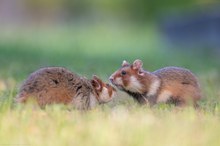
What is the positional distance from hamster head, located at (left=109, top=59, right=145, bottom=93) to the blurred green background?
7.31 feet

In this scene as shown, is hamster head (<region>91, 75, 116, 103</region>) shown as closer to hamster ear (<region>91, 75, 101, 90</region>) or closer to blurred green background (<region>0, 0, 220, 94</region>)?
hamster ear (<region>91, 75, 101, 90</region>)

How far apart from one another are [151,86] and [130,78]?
0.26 meters

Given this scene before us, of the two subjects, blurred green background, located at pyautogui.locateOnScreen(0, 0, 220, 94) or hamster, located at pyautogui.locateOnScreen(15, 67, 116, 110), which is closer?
hamster, located at pyautogui.locateOnScreen(15, 67, 116, 110)

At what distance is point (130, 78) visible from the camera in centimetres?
1003

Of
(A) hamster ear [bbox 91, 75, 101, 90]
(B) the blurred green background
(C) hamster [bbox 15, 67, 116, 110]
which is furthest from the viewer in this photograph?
(B) the blurred green background

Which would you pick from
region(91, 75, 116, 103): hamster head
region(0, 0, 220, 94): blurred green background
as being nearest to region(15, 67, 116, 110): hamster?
region(91, 75, 116, 103): hamster head

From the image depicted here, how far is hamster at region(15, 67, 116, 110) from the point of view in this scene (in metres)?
9.02

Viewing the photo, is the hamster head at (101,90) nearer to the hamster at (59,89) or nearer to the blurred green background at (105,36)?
the hamster at (59,89)

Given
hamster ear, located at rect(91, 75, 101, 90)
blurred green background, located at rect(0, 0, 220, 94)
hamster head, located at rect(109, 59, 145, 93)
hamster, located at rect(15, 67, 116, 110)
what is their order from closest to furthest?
hamster, located at rect(15, 67, 116, 110) < hamster ear, located at rect(91, 75, 101, 90) < hamster head, located at rect(109, 59, 145, 93) < blurred green background, located at rect(0, 0, 220, 94)

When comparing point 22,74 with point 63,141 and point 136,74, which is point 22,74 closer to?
point 136,74

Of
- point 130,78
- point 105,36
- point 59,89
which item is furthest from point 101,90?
point 105,36

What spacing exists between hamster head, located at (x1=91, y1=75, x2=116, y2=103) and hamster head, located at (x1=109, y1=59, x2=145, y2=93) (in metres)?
0.21

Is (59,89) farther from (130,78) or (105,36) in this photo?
(105,36)

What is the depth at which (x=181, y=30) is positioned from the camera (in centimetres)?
3042
